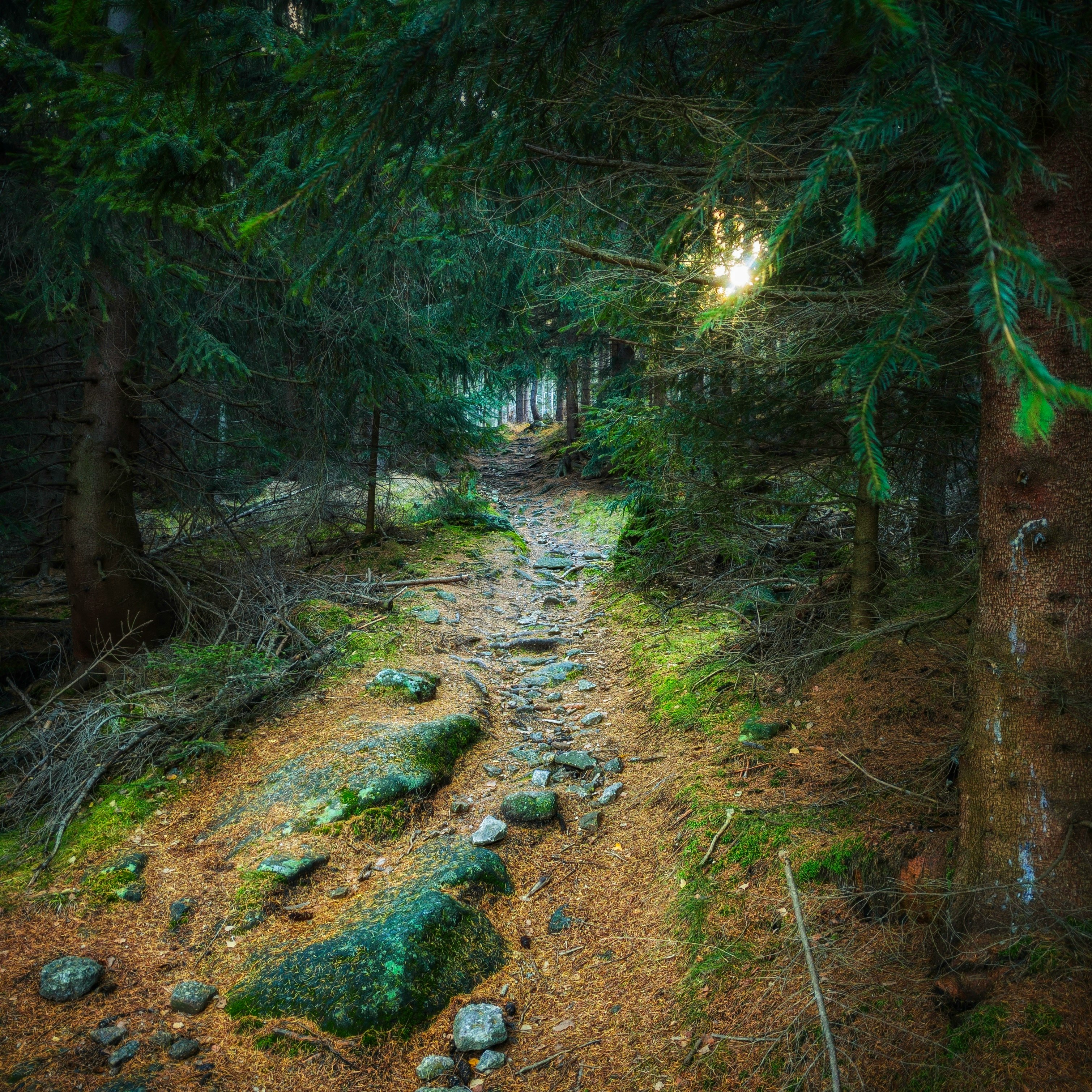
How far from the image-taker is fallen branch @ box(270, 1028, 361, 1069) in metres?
2.71

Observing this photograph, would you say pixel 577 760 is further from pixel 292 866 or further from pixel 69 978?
pixel 69 978

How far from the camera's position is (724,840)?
3521 mm

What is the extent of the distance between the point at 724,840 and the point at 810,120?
3671 mm

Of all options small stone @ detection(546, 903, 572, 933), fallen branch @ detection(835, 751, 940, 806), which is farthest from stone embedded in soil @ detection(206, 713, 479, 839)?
fallen branch @ detection(835, 751, 940, 806)

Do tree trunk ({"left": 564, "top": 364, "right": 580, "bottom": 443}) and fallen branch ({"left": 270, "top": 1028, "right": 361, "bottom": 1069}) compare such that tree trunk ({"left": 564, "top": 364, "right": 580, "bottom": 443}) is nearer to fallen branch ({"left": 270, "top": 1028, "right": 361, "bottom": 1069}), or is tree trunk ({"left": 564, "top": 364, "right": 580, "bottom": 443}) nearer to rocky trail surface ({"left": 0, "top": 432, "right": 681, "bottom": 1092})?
rocky trail surface ({"left": 0, "top": 432, "right": 681, "bottom": 1092})

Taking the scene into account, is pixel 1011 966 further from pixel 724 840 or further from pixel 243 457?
pixel 243 457

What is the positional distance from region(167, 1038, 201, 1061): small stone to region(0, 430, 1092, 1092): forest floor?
4 centimetres

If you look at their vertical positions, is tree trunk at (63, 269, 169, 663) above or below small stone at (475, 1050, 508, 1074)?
above

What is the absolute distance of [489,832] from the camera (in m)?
4.21

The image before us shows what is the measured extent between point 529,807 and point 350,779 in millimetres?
1358

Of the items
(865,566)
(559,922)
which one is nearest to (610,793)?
(559,922)

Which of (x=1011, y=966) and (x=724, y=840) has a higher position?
(x=1011, y=966)

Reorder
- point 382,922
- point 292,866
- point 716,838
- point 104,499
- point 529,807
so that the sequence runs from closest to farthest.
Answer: point 382,922 < point 716,838 < point 292,866 < point 529,807 < point 104,499

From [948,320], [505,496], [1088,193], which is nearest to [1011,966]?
[948,320]
